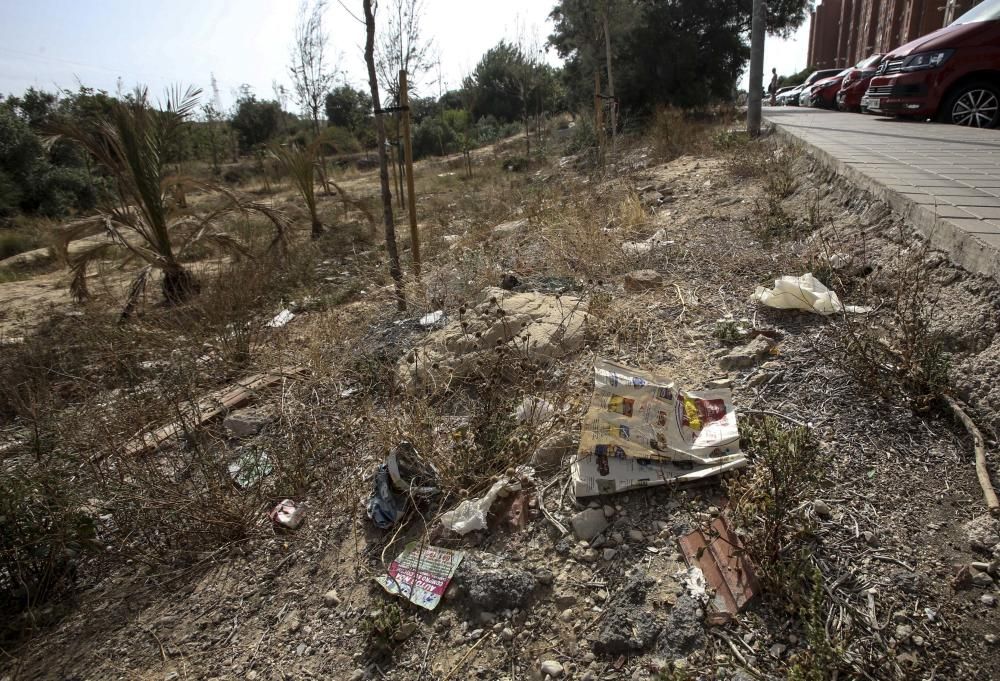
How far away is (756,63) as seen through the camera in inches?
271

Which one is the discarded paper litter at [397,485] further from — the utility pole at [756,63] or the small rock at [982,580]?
the utility pole at [756,63]

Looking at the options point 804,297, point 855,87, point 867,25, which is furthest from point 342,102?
point 804,297

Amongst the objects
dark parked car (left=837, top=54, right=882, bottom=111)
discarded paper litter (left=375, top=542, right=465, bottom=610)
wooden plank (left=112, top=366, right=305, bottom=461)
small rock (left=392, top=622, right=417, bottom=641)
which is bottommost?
small rock (left=392, top=622, right=417, bottom=641)

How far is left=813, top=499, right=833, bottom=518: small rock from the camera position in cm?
159

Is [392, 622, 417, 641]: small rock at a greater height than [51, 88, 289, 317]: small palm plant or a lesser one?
lesser

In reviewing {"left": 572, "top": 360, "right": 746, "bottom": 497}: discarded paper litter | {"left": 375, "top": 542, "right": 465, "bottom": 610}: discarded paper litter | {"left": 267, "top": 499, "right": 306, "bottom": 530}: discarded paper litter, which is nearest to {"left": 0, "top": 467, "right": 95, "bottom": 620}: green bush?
{"left": 267, "top": 499, "right": 306, "bottom": 530}: discarded paper litter

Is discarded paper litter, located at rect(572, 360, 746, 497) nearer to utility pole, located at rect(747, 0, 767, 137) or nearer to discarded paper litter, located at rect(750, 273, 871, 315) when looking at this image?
discarded paper litter, located at rect(750, 273, 871, 315)

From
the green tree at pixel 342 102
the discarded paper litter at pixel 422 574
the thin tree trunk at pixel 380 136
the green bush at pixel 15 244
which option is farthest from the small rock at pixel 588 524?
the green tree at pixel 342 102

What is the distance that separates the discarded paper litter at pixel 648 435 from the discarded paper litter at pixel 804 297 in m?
0.87

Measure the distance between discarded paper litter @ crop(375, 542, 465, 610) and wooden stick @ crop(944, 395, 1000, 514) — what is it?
61.1 inches

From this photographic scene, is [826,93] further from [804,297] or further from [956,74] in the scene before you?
[804,297]

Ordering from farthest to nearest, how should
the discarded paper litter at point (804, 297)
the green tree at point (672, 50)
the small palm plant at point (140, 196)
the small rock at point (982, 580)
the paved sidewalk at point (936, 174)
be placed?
the green tree at point (672, 50)
the small palm plant at point (140, 196)
the discarded paper litter at point (804, 297)
the paved sidewalk at point (936, 174)
the small rock at point (982, 580)

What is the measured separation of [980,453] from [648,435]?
38.7 inches

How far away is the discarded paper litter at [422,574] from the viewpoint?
169cm
